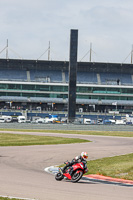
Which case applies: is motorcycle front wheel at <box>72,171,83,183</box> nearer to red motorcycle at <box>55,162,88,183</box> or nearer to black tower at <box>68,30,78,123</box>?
red motorcycle at <box>55,162,88,183</box>

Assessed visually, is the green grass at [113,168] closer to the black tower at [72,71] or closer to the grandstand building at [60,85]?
the black tower at [72,71]

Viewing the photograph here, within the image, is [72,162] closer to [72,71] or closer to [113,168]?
[113,168]

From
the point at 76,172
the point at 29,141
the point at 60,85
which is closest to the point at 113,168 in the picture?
the point at 76,172

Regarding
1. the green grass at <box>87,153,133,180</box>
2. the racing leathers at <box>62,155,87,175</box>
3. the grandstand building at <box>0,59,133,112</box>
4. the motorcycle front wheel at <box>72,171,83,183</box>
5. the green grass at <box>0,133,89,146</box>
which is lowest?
the green grass at <box>0,133,89,146</box>

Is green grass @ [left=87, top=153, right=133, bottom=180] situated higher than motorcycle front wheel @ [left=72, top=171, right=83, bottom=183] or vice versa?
motorcycle front wheel @ [left=72, top=171, right=83, bottom=183]

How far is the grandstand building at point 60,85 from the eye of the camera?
4806 inches

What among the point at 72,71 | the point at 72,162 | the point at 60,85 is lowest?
the point at 72,162

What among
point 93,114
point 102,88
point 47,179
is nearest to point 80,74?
point 102,88

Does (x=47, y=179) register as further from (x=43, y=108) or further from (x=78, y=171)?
(x=43, y=108)

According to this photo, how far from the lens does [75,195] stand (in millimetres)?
13992

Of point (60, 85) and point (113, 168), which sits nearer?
point (113, 168)

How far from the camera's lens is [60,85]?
12300 cm

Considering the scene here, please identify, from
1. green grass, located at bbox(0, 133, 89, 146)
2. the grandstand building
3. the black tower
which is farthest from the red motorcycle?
the grandstand building

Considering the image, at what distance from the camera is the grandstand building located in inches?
4806
